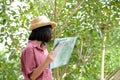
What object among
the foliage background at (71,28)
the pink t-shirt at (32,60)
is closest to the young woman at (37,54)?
the pink t-shirt at (32,60)

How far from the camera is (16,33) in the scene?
322cm

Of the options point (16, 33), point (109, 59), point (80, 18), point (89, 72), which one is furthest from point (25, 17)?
point (109, 59)

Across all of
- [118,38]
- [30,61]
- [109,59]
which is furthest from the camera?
[109,59]

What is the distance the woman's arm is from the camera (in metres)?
1.49

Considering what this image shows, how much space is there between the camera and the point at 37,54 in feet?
5.32

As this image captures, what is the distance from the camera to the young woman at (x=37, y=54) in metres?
1.57

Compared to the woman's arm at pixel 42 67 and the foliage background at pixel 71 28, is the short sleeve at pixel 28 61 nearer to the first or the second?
the woman's arm at pixel 42 67

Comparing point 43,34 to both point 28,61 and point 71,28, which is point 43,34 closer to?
point 28,61

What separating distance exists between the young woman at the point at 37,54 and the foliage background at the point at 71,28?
1.18 m

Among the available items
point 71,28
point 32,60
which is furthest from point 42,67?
point 71,28

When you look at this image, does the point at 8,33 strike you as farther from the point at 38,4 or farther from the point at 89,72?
the point at 89,72

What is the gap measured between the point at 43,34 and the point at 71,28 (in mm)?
1725

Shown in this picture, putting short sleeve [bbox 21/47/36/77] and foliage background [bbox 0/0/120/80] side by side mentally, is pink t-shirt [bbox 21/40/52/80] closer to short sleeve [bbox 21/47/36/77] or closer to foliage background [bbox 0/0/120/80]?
short sleeve [bbox 21/47/36/77]

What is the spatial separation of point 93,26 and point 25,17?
723 millimetres
